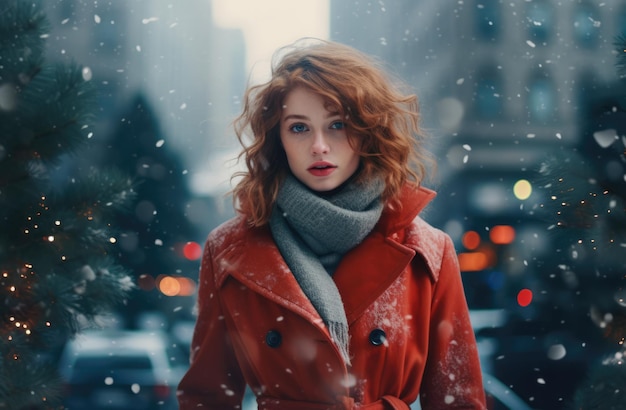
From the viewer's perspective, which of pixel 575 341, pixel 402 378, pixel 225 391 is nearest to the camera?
pixel 402 378

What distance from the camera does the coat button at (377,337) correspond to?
7.16 feet

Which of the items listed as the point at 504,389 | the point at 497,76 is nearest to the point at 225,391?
the point at 504,389

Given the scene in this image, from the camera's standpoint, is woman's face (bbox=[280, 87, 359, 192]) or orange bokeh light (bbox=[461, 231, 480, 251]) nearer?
woman's face (bbox=[280, 87, 359, 192])

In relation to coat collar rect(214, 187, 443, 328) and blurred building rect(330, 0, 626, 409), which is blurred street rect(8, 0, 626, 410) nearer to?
blurred building rect(330, 0, 626, 409)

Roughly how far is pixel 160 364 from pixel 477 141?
15089mm

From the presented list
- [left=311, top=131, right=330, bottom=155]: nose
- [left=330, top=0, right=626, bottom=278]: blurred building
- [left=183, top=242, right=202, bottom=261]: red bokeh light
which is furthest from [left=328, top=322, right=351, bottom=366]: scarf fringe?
[left=330, top=0, right=626, bottom=278]: blurred building

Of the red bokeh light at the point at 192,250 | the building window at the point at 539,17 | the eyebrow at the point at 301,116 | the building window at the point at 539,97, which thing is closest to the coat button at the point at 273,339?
the eyebrow at the point at 301,116

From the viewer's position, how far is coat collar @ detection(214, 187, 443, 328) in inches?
86.0

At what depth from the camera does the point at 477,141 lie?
60.8 ft

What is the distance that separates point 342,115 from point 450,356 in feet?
3.06

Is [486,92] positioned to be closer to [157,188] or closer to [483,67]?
[483,67]

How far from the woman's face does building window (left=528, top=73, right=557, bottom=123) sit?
14.5 metres

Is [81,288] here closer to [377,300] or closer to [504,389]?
[377,300]

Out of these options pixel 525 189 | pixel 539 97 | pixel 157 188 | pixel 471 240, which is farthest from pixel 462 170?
pixel 525 189
